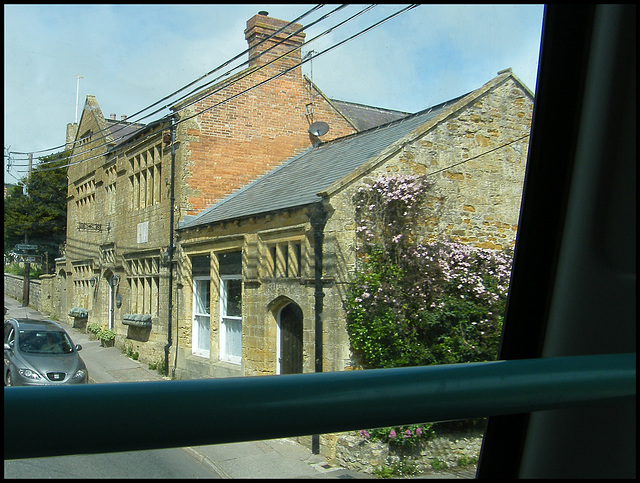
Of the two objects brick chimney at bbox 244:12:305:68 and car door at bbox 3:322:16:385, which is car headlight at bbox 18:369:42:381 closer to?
car door at bbox 3:322:16:385

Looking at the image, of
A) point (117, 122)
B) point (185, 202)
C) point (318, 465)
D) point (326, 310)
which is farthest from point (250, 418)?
point (326, 310)

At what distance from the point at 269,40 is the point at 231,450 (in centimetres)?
206

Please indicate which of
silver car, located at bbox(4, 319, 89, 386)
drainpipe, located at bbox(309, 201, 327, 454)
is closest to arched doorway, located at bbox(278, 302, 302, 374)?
drainpipe, located at bbox(309, 201, 327, 454)

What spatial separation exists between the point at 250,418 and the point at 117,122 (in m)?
1.47

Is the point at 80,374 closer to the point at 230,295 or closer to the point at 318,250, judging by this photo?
the point at 230,295

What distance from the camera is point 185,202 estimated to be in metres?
3.84

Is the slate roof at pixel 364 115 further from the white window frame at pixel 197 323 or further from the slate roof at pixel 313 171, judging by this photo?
the white window frame at pixel 197 323

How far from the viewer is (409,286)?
5.79 m

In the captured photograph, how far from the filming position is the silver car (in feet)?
4.34

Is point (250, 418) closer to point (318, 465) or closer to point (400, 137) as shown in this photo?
point (318, 465)

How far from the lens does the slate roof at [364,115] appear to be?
471 cm

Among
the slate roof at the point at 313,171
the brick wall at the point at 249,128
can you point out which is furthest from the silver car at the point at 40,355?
the slate roof at the point at 313,171

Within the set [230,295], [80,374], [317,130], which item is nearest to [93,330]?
[80,374]

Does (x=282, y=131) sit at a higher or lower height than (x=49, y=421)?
higher
